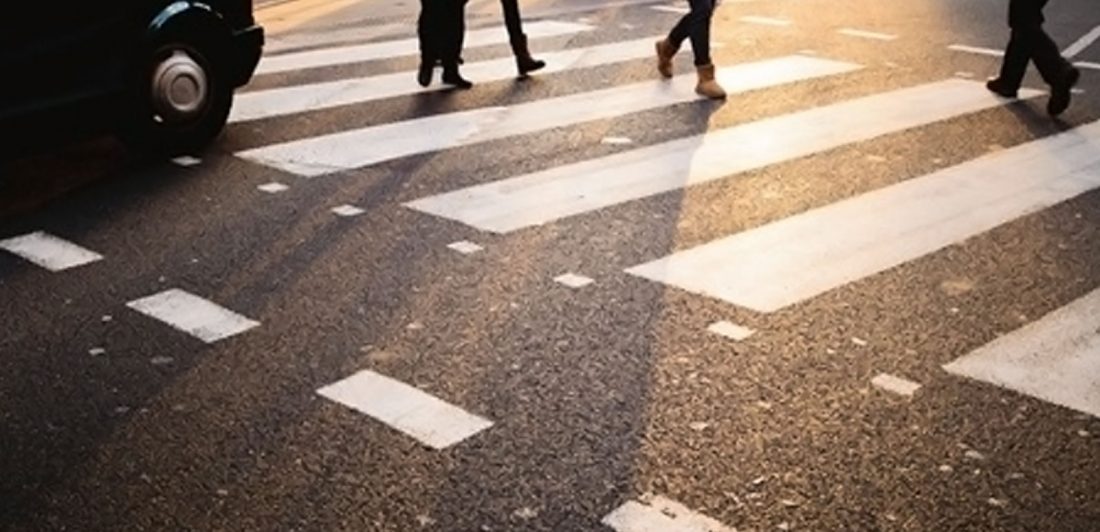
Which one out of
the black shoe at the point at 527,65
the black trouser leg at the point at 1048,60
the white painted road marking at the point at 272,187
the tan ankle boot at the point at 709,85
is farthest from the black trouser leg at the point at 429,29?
the black trouser leg at the point at 1048,60

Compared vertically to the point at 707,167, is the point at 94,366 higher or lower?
higher

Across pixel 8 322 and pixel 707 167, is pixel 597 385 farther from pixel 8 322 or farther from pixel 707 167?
pixel 707 167

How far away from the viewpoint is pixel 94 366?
453 centimetres

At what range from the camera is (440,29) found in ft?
28.3

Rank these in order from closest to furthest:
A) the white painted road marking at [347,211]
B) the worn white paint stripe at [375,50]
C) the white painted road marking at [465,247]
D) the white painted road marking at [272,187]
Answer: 1. the white painted road marking at [465,247]
2. the white painted road marking at [347,211]
3. the white painted road marking at [272,187]
4. the worn white paint stripe at [375,50]

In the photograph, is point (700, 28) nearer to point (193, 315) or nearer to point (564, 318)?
point (564, 318)

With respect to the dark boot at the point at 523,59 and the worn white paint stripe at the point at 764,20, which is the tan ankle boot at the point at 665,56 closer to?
the dark boot at the point at 523,59

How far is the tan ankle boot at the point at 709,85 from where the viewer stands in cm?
855

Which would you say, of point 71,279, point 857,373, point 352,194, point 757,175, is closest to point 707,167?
point 757,175

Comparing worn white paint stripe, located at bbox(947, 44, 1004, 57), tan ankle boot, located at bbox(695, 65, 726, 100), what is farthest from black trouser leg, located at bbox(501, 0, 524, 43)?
worn white paint stripe, located at bbox(947, 44, 1004, 57)

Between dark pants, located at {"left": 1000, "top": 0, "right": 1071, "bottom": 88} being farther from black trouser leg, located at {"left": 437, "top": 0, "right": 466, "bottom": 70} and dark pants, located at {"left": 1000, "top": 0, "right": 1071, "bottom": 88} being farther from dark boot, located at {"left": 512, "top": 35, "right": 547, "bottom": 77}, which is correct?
black trouser leg, located at {"left": 437, "top": 0, "right": 466, "bottom": 70}

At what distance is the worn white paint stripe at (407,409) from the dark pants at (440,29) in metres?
4.50

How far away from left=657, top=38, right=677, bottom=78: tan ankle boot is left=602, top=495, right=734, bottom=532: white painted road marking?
5.86 metres

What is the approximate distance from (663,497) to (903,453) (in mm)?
741
